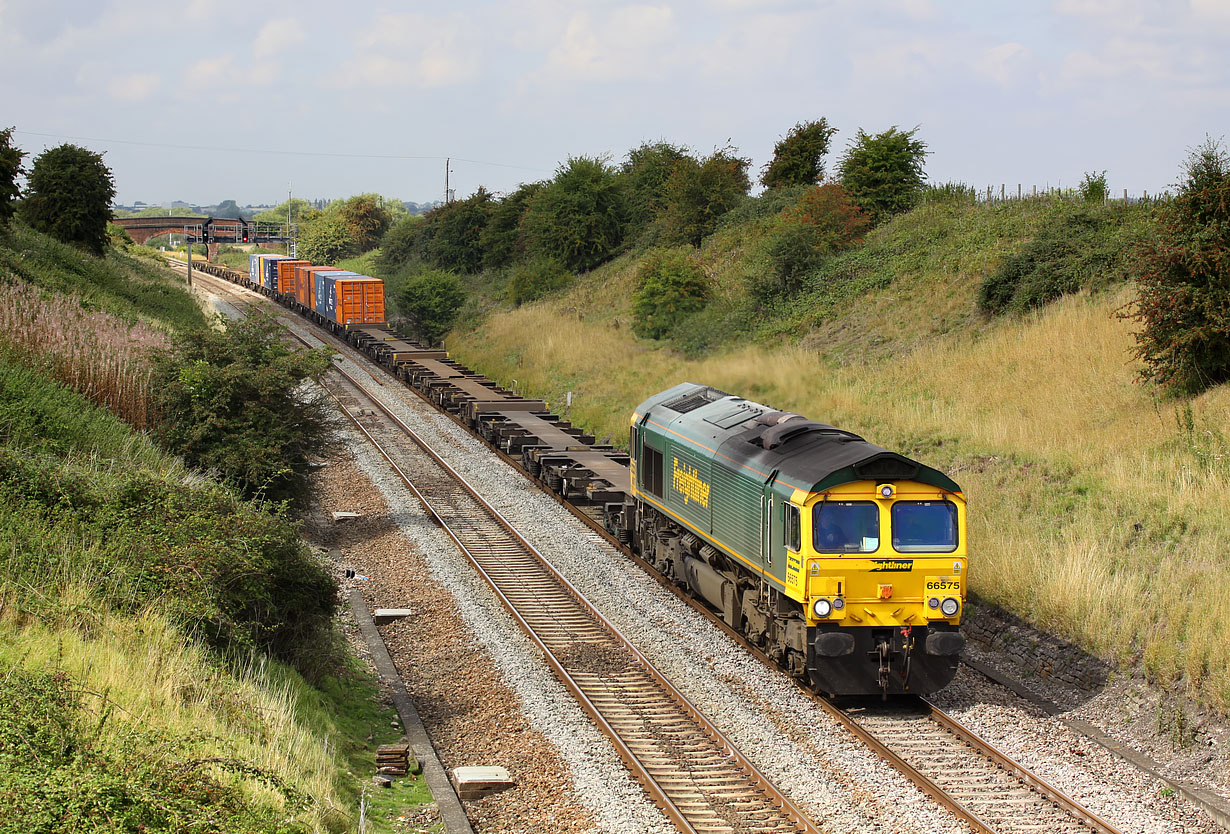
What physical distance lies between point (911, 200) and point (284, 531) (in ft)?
116

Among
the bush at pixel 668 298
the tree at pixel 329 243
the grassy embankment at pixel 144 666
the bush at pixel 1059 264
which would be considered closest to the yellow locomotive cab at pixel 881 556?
the grassy embankment at pixel 144 666

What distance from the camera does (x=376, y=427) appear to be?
98.8 ft

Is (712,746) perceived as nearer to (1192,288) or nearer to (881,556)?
(881,556)

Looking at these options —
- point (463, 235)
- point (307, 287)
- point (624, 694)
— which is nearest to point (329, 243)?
point (463, 235)

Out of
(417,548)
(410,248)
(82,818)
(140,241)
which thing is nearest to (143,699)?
(82,818)

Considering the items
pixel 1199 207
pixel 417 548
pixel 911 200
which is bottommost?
pixel 417 548

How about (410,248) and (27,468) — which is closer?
(27,468)

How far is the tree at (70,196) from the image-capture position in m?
46.2

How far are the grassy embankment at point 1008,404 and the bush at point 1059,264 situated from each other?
500 millimetres

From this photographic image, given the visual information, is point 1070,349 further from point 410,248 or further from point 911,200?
point 410,248

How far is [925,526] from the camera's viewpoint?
39.5 ft

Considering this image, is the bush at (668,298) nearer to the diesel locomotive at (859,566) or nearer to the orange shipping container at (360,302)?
the orange shipping container at (360,302)

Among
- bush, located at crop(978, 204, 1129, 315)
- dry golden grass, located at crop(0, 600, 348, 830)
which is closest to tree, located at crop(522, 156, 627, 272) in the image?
bush, located at crop(978, 204, 1129, 315)

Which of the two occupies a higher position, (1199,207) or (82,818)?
(1199,207)
